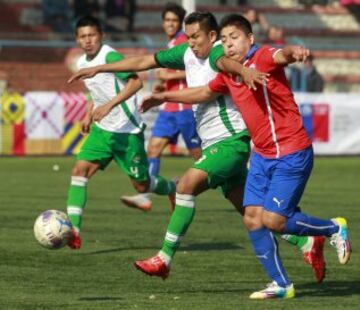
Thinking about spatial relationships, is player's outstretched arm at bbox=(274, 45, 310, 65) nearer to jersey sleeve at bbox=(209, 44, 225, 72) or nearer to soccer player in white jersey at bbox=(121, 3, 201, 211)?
jersey sleeve at bbox=(209, 44, 225, 72)

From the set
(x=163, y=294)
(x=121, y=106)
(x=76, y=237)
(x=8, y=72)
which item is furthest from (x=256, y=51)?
(x=8, y=72)

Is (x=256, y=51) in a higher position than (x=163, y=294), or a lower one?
higher

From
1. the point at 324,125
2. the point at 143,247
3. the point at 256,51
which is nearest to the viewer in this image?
the point at 256,51

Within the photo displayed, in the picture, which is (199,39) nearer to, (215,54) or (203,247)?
(215,54)

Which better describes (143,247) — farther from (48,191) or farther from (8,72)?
(8,72)

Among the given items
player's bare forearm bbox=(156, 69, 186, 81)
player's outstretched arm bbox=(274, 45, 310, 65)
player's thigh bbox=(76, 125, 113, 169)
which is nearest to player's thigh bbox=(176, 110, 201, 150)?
player's bare forearm bbox=(156, 69, 186, 81)

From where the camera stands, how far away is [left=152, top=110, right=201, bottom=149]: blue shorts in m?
16.9

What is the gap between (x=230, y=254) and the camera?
42.8 feet

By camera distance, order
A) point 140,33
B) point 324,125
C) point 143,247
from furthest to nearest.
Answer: point 140,33 < point 324,125 < point 143,247

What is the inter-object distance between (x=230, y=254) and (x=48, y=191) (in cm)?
729

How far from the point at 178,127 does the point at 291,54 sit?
7598 millimetres

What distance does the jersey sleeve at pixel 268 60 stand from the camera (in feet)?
32.8

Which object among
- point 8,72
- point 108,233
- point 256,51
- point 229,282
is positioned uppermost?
point 256,51

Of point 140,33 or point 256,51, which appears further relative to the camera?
point 140,33
